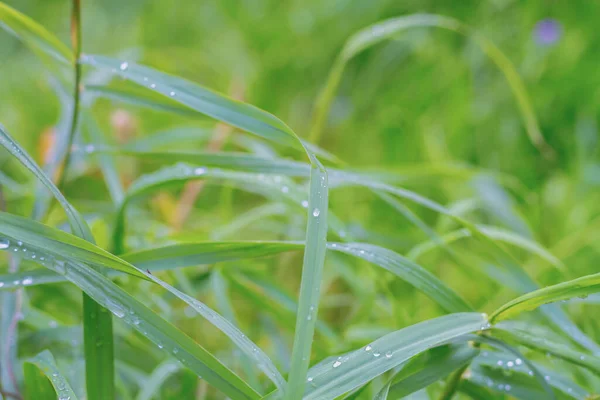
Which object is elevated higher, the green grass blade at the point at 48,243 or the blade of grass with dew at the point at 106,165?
the blade of grass with dew at the point at 106,165

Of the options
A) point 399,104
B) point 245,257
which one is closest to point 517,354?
point 245,257

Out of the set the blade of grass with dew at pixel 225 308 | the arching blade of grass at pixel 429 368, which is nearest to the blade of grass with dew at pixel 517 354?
the arching blade of grass at pixel 429 368

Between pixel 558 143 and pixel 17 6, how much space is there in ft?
6.05

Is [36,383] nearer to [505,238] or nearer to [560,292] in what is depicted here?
[560,292]

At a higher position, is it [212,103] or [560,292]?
[212,103]

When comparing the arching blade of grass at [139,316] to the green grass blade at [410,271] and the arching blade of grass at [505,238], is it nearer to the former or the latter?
the green grass blade at [410,271]

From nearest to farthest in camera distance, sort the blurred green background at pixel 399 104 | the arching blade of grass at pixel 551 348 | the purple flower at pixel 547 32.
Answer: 1. the arching blade of grass at pixel 551 348
2. the blurred green background at pixel 399 104
3. the purple flower at pixel 547 32

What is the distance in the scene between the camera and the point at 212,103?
2.03 ft

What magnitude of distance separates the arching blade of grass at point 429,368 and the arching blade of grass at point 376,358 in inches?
1.7

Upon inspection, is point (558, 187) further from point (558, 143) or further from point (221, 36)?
point (221, 36)

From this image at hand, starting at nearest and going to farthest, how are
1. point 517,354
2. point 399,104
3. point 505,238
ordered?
1. point 517,354
2. point 505,238
3. point 399,104

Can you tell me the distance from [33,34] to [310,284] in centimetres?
45

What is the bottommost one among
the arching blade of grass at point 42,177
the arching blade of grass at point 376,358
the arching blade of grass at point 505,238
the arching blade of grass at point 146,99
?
the arching blade of grass at point 376,358

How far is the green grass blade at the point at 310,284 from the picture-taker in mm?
430
